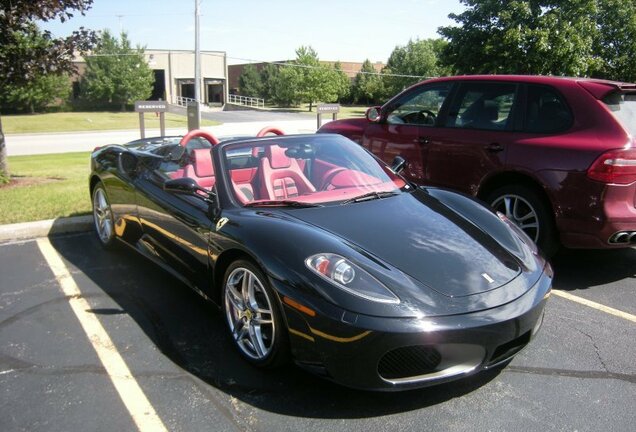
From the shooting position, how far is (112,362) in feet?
10.2

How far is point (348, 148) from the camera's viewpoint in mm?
4168

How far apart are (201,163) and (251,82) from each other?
6140cm

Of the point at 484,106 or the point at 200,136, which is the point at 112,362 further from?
the point at 484,106

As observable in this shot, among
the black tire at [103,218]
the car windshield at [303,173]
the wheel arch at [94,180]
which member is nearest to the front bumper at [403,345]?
the car windshield at [303,173]

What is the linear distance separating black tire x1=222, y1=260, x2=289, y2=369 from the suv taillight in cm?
286

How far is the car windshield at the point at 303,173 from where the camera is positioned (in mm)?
3568

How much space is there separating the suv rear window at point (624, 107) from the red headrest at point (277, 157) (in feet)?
8.94

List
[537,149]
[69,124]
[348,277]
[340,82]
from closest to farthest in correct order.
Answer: [348,277], [537,149], [69,124], [340,82]

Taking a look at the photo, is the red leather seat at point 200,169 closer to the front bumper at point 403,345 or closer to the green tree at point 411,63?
the front bumper at point 403,345

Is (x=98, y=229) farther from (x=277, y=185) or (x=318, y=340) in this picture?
(x=318, y=340)

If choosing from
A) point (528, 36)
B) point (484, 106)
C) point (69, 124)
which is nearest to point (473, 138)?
point (484, 106)

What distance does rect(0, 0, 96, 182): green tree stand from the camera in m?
7.79

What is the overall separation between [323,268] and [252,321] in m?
0.66

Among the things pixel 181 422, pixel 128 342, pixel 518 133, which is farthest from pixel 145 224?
pixel 518 133
